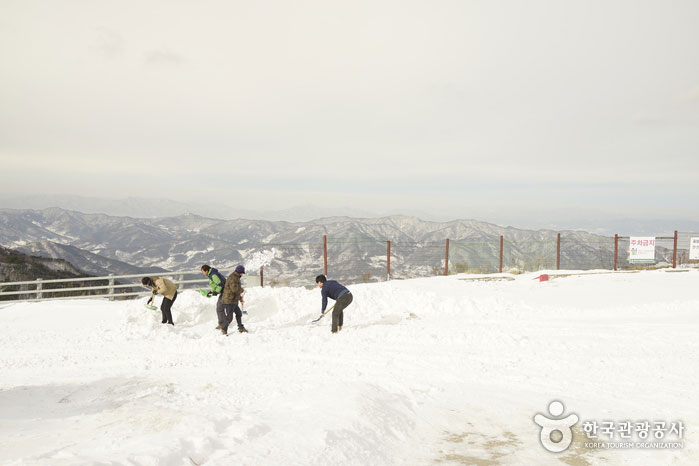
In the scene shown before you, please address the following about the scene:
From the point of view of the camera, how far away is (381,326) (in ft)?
38.4

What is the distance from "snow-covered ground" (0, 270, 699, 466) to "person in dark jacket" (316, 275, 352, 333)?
0.58 metres

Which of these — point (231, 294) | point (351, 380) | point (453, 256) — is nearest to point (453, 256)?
point (453, 256)

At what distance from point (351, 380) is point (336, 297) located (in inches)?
166

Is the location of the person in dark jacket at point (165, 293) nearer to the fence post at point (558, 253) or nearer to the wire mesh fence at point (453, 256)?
the wire mesh fence at point (453, 256)

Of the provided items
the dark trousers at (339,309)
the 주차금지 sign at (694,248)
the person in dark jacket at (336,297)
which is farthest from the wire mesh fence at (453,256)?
the dark trousers at (339,309)

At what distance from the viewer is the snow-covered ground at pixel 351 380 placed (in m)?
4.41

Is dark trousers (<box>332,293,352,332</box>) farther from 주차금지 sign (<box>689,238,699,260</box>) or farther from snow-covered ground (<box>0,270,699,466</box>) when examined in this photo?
주차금지 sign (<box>689,238,699,260</box>)

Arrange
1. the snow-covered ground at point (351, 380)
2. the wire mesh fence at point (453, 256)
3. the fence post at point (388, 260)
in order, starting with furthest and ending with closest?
the wire mesh fence at point (453, 256)
the fence post at point (388, 260)
the snow-covered ground at point (351, 380)

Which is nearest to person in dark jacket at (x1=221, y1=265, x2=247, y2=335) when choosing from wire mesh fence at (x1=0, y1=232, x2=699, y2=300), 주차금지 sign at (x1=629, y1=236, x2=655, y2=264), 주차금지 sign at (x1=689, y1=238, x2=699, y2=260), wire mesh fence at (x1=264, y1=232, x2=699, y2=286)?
wire mesh fence at (x1=0, y1=232, x2=699, y2=300)

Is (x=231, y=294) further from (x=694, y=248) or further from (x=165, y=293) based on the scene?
(x=694, y=248)

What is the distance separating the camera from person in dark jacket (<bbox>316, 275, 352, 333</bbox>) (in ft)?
35.9

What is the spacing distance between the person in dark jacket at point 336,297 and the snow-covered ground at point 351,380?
0.58 metres

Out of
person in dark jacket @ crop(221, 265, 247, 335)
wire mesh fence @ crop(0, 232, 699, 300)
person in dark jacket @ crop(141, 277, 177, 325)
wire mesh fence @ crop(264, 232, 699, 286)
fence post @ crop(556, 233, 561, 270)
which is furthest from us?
fence post @ crop(556, 233, 561, 270)

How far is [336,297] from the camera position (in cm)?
1112
